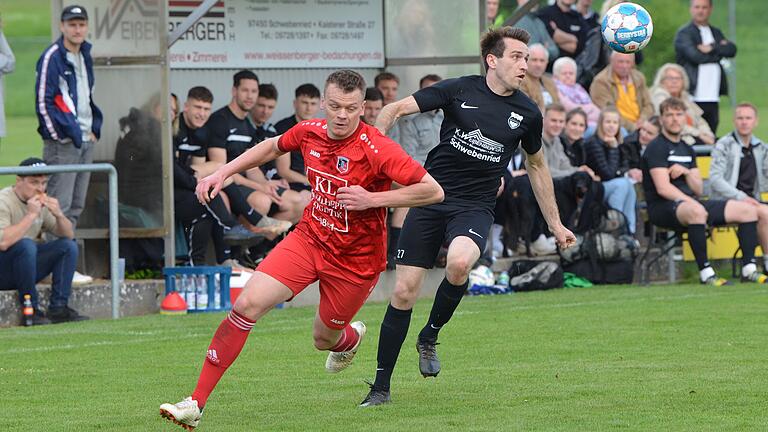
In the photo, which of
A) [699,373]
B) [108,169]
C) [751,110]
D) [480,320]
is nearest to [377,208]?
[699,373]

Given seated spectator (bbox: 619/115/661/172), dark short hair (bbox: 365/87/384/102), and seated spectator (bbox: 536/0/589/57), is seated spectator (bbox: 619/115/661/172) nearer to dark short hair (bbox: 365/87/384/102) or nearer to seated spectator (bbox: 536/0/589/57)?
seated spectator (bbox: 536/0/589/57)

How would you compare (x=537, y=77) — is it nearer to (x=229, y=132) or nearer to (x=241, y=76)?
(x=241, y=76)

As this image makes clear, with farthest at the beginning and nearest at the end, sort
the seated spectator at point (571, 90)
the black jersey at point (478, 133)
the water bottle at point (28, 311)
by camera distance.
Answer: the seated spectator at point (571, 90) → the water bottle at point (28, 311) → the black jersey at point (478, 133)

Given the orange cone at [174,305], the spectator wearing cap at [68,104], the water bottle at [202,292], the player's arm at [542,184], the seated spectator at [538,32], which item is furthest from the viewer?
the seated spectator at [538,32]

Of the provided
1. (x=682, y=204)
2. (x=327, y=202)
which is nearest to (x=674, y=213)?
(x=682, y=204)

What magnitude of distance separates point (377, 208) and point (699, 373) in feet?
8.84

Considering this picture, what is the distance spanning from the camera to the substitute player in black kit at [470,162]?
905 cm

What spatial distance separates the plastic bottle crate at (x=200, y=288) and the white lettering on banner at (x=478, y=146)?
5.19 m

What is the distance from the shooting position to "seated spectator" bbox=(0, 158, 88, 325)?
42.1ft

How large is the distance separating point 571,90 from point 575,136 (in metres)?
1.07

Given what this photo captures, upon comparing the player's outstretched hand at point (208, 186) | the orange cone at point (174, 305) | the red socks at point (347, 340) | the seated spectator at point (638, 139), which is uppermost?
the player's outstretched hand at point (208, 186)

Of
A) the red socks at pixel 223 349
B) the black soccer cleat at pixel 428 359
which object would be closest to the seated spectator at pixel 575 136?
the black soccer cleat at pixel 428 359

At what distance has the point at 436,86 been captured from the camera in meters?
9.27

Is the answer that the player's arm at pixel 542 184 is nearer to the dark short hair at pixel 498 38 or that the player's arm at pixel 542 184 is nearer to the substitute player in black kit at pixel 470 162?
the substitute player in black kit at pixel 470 162
